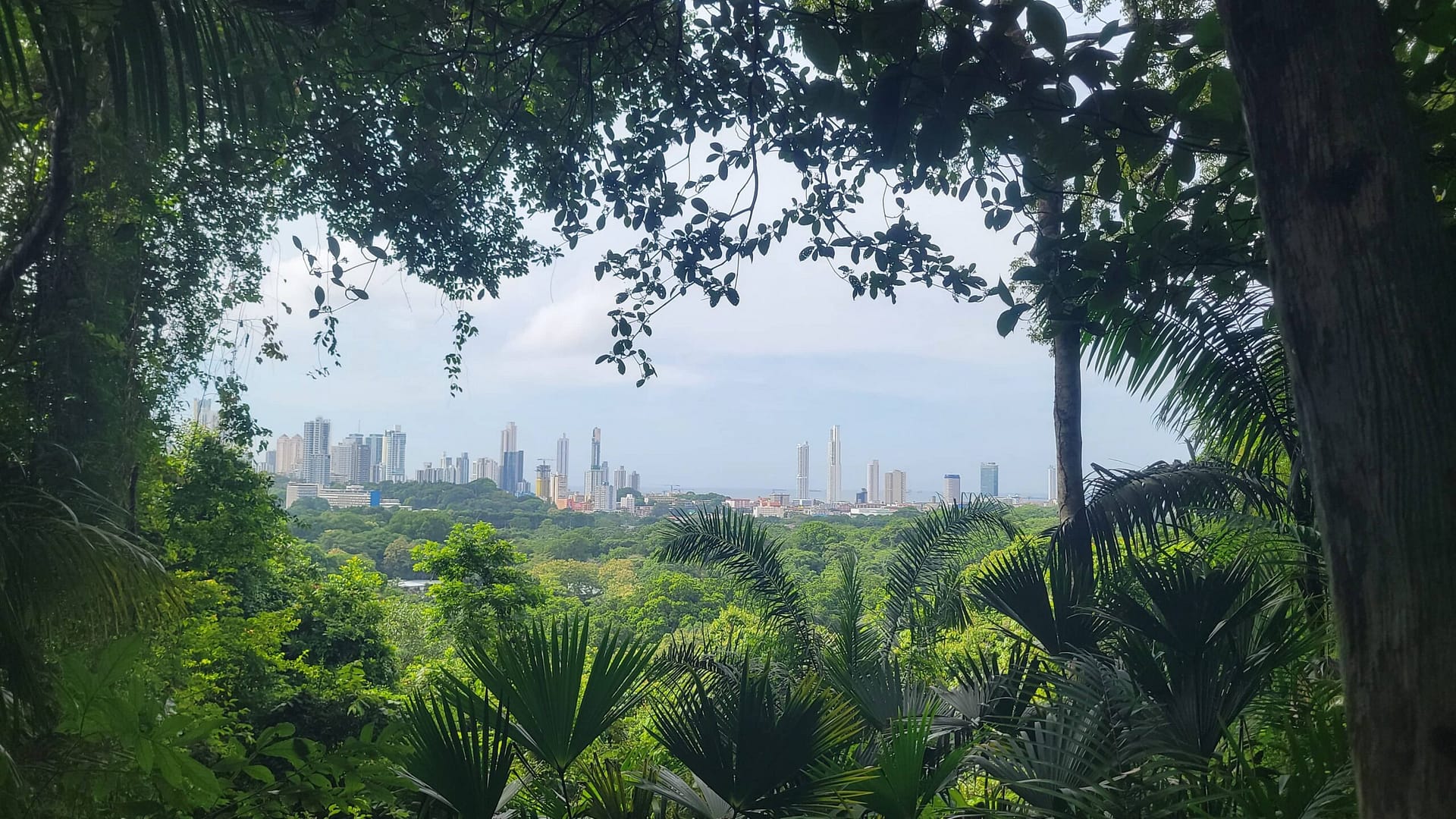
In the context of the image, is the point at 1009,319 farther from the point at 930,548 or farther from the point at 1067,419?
the point at 930,548

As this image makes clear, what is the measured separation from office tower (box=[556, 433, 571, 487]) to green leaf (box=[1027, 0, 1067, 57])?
19.8 metres

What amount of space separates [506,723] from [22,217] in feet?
9.39

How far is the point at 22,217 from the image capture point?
3064 mm

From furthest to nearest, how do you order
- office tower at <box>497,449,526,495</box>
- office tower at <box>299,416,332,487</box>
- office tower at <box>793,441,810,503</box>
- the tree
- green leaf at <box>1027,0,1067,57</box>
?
office tower at <box>793,441,810,503</box> < office tower at <box>497,449,526,495</box> < office tower at <box>299,416,332,487</box> < the tree < green leaf at <box>1027,0,1067,57</box>

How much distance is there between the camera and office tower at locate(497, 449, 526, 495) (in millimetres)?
18375

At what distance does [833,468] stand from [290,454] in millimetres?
12175

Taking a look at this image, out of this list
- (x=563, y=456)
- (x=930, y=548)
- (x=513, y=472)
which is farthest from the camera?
(x=563, y=456)

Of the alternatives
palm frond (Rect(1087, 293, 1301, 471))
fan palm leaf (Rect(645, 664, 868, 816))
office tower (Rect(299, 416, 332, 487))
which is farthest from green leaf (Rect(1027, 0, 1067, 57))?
office tower (Rect(299, 416, 332, 487))

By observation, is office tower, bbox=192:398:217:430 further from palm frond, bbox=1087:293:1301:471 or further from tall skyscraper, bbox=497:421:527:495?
tall skyscraper, bbox=497:421:527:495

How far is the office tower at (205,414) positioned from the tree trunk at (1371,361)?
20.0 feet

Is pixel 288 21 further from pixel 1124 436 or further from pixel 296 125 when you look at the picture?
pixel 1124 436

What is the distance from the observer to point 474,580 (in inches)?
383

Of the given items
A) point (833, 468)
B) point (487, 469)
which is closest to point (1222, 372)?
point (833, 468)

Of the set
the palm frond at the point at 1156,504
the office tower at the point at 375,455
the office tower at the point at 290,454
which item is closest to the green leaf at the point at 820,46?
the palm frond at the point at 1156,504
